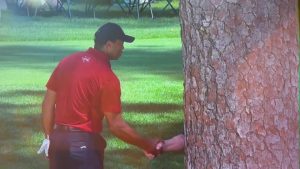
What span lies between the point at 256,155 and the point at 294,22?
454 millimetres

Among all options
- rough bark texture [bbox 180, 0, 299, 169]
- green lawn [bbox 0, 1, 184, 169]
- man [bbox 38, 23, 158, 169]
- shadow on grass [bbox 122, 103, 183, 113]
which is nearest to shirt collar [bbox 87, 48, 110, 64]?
man [bbox 38, 23, 158, 169]

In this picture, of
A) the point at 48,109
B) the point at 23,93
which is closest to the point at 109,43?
the point at 48,109

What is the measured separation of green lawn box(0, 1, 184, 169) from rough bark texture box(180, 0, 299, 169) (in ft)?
4.83

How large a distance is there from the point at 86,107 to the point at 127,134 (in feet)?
0.92

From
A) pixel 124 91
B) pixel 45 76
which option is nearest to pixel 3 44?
pixel 45 76

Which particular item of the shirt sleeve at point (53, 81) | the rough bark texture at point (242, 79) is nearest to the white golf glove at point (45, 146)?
the shirt sleeve at point (53, 81)

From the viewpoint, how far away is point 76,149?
4.40 m

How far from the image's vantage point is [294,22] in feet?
9.78

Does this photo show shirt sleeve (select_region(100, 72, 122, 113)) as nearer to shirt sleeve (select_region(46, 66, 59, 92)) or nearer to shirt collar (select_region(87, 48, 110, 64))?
shirt collar (select_region(87, 48, 110, 64))

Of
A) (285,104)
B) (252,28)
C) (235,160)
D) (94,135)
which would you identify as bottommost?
(94,135)

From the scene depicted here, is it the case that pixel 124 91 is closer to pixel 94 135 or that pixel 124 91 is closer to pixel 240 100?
pixel 94 135

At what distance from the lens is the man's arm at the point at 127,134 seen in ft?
14.5

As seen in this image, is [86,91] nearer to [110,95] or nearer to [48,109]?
[110,95]

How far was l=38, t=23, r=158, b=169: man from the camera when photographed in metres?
4.28
